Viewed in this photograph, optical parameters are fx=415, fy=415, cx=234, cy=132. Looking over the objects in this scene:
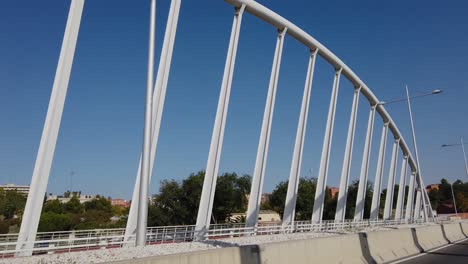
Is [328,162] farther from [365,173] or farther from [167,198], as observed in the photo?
[167,198]

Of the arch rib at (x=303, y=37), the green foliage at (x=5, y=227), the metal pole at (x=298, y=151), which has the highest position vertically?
the arch rib at (x=303, y=37)

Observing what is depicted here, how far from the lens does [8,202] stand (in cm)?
13712

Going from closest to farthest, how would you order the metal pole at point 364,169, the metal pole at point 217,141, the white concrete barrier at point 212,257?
the white concrete barrier at point 212,257, the metal pole at point 217,141, the metal pole at point 364,169

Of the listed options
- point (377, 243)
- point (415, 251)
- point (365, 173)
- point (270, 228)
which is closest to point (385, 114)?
point (365, 173)

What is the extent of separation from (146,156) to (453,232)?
90.0ft

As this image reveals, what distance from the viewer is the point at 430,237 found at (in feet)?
78.4

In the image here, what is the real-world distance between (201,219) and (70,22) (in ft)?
39.0

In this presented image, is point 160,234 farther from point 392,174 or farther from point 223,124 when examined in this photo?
point 392,174

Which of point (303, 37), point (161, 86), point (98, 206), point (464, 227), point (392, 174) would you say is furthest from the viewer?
point (98, 206)

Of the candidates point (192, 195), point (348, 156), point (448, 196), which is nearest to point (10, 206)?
point (192, 195)

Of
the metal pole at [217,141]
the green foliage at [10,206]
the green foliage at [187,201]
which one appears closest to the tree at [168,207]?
the green foliage at [187,201]

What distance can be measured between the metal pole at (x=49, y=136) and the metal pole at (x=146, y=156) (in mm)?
4644

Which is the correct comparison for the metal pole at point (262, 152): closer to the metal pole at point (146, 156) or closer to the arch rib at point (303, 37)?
the arch rib at point (303, 37)

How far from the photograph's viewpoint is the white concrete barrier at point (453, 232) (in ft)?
93.9
